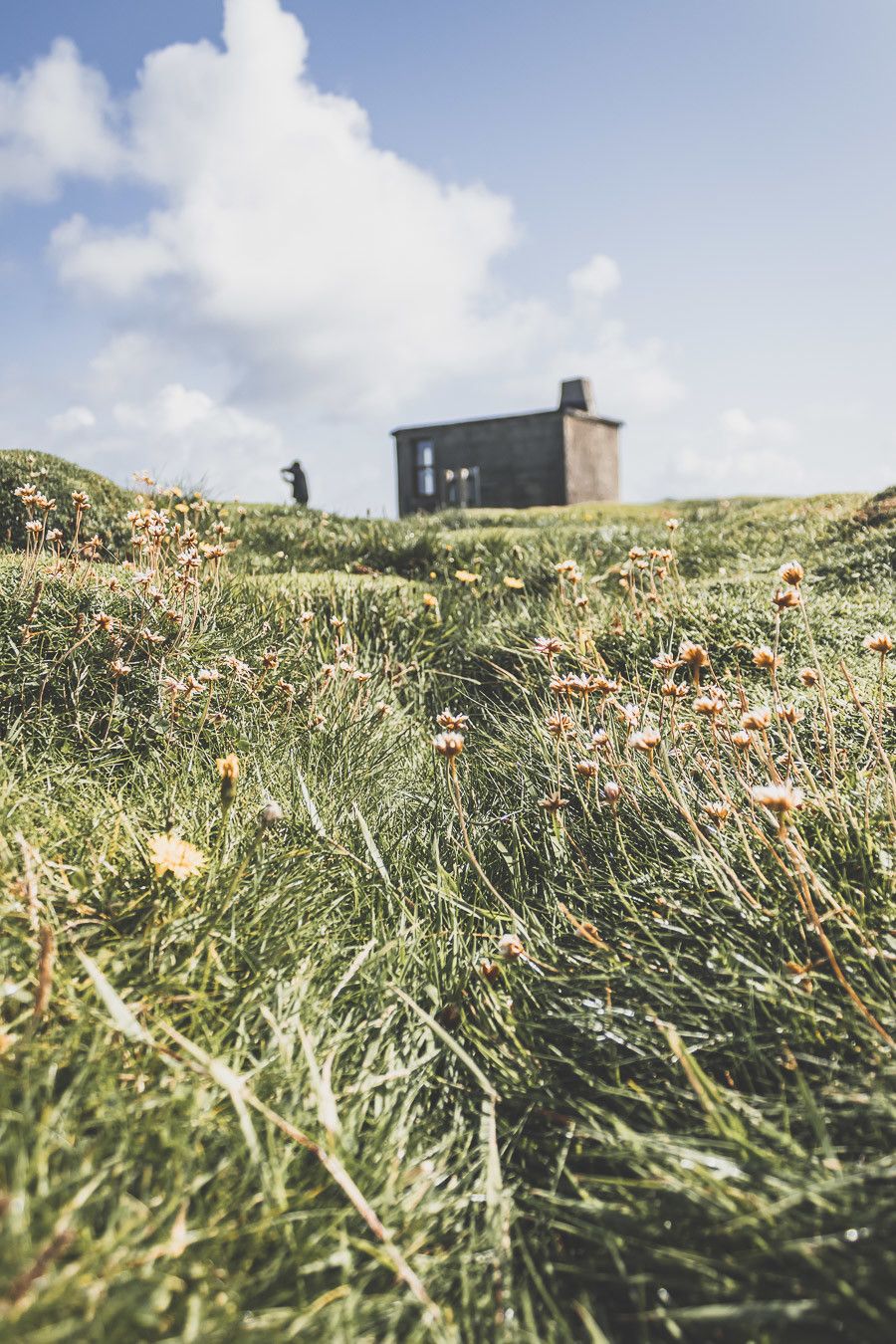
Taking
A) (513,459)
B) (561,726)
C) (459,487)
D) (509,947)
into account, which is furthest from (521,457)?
(509,947)

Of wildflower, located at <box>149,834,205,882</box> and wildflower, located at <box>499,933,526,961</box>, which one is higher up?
wildflower, located at <box>149,834,205,882</box>

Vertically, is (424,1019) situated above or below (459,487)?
below

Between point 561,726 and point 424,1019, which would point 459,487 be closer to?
point 561,726

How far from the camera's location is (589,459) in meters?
32.2

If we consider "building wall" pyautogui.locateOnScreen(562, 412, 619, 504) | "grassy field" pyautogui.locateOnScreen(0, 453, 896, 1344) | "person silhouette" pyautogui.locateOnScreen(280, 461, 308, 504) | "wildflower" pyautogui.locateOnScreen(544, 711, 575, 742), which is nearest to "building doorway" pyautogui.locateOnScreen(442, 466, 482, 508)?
"building wall" pyautogui.locateOnScreen(562, 412, 619, 504)

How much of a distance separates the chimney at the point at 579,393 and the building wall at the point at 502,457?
7.36ft

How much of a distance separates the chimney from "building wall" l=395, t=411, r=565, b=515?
7.36ft

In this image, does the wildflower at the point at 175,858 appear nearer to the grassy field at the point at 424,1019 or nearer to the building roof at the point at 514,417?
the grassy field at the point at 424,1019

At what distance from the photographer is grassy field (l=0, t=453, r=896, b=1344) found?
1.15 metres

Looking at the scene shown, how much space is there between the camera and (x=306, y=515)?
35.3 ft

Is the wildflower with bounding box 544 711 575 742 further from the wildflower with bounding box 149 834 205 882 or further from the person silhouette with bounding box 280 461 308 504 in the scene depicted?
the person silhouette with bounding box 280 461 308 504

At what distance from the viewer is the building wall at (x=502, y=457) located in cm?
3072

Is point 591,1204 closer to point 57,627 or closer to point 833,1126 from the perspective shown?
point 833,1126

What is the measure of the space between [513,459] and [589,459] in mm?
3034
